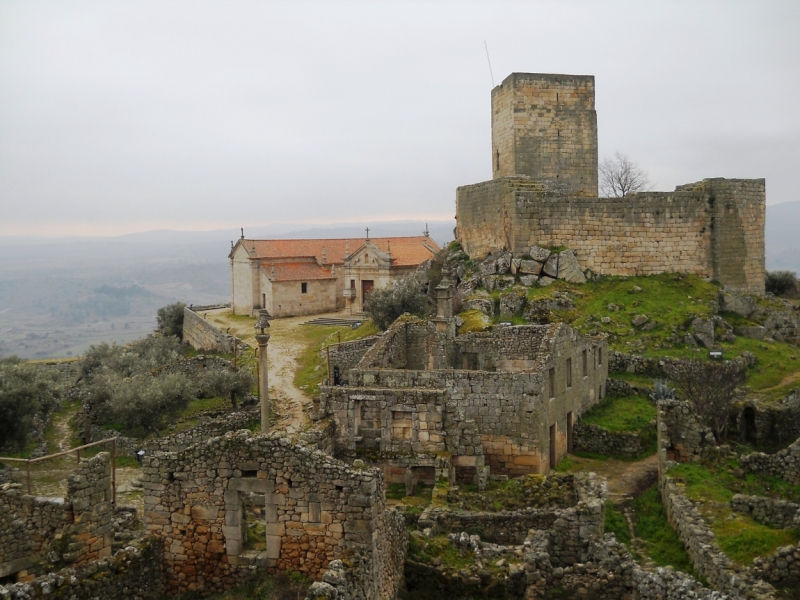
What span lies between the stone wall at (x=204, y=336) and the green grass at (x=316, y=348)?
3.60m

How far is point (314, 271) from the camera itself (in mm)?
49906

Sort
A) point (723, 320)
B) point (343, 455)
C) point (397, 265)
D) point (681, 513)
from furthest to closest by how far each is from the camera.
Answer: point (397, 265), point (723, 320), point (343, 455), point (681, 513)

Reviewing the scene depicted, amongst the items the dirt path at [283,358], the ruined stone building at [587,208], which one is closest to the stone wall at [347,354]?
the dirt path at [283,358]

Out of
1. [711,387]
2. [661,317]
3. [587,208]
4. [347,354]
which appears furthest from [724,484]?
[587,208]

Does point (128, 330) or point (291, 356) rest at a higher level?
point (291, 356)

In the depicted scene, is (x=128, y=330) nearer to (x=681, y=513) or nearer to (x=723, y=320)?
(x=723, y=320)

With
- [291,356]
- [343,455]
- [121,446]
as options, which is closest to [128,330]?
[291,356]

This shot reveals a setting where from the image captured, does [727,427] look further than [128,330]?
No

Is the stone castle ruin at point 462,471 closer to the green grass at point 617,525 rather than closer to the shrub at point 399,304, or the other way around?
the green grass at point 617,525

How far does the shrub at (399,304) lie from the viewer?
31828mm

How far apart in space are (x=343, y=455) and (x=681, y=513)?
6505 millimetres

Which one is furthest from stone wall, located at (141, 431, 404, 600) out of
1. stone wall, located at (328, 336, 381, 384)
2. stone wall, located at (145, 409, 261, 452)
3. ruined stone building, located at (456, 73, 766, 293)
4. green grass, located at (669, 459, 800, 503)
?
ruined stone building, located at (456, 73, 766, 293)

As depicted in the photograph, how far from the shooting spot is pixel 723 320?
28656 mm

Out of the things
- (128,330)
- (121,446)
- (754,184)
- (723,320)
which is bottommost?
(128,330)
